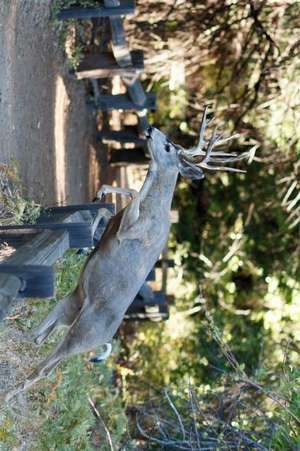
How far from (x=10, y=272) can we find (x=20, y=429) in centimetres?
331

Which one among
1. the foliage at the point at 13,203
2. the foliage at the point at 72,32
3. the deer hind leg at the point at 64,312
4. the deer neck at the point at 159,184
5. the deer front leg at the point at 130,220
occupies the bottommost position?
the deer hind leg at the point at 64,312

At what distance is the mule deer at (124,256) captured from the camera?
193 inches

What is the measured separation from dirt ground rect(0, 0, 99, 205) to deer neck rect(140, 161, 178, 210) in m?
1.77

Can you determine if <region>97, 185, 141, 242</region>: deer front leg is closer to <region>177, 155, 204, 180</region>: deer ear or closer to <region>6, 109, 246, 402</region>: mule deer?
<region>6, 109, 246, 402</region>: mule deer

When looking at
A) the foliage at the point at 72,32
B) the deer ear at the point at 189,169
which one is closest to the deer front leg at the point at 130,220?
the deer ear at the point at 189,169

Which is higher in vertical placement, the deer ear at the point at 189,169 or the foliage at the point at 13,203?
the deer ear at the point at 189,169

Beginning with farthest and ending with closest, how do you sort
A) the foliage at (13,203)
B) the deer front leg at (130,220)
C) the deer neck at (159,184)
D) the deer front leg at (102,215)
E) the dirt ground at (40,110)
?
the dirt ground at (40,110)
the foliage at (13,203)
the deer front leg at (102,215)
the deer neck at (159,184)
the deer front leg at (130,220)

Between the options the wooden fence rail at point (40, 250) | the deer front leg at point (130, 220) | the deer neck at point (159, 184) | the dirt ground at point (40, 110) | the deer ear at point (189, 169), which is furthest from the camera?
the dirt ground at point (40, 110)

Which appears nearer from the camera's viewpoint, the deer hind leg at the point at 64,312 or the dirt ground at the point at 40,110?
the deer hind leg at the point at 64,312

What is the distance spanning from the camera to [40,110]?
24.7 ft

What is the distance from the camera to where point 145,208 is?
498 cm

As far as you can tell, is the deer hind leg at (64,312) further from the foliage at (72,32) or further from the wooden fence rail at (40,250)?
the foliage at (72,32)

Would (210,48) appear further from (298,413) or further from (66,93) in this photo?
(298,413)

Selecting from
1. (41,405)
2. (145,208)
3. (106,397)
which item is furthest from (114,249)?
(106,397)
